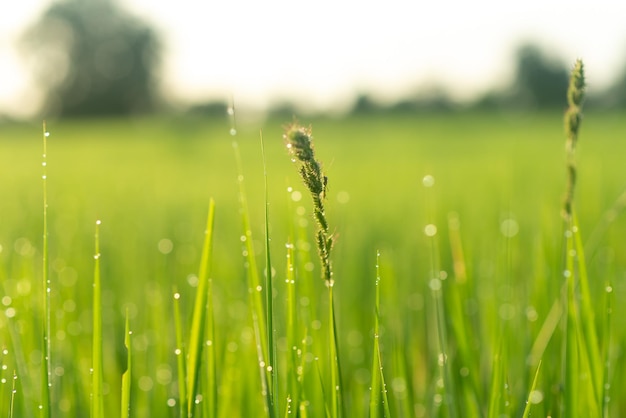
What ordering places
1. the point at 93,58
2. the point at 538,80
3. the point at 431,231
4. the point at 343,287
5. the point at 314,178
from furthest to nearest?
the point at 93,58 → the point at 538,80 → the point at 343,287 → the point at 431,231 → the point at 314,178

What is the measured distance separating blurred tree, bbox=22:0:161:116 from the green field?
32025mm

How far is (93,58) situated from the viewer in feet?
122

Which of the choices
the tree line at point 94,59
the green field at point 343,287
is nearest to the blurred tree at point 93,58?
the tree line at point 94,59

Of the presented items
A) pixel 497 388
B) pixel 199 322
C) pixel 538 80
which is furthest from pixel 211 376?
pixel 538 80

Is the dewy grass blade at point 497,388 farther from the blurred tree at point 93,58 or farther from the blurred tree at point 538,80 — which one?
the blurred tree at point 93,58

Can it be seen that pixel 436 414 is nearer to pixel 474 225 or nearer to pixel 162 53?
pixel 474 225

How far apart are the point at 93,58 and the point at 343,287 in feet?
127

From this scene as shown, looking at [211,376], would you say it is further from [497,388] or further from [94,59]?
[94,59]

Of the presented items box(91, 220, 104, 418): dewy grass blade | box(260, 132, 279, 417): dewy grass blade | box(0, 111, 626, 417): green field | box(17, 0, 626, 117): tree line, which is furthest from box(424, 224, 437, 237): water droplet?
box(17, 0, 626, 117): tree line

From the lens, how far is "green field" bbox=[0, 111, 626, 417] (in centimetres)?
89

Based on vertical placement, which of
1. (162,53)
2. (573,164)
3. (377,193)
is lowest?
(573,164)

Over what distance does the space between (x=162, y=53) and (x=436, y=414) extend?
3948 centimetres

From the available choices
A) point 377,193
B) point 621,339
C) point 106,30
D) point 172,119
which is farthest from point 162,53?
point 621,339

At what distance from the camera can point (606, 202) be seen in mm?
2766
